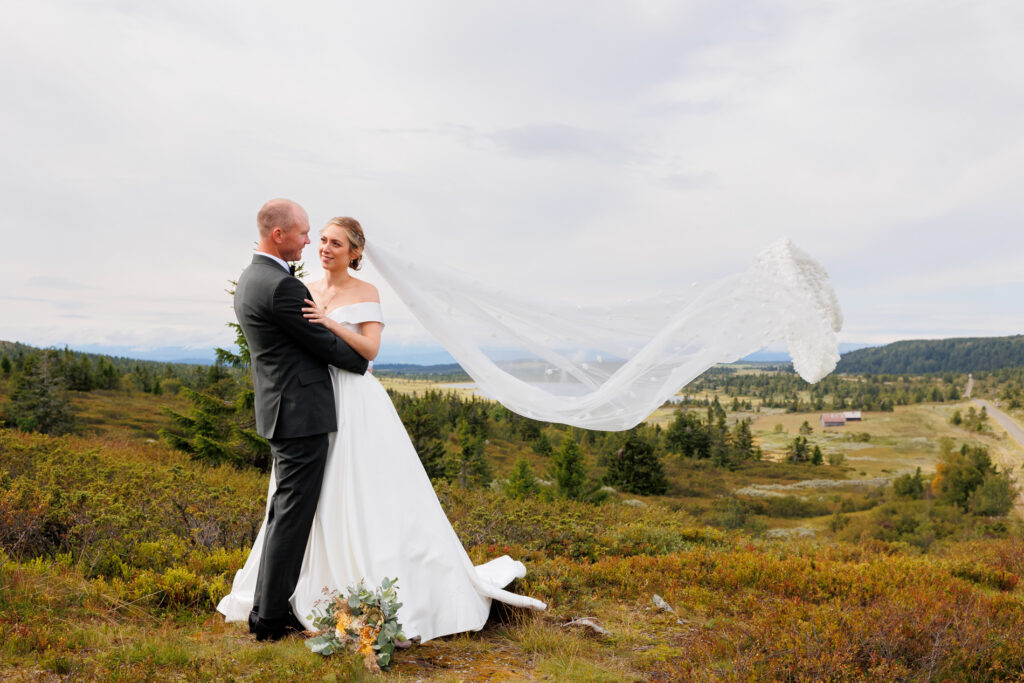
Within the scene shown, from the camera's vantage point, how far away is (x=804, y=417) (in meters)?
138

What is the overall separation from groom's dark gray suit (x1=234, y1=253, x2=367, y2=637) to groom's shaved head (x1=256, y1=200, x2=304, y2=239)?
0.21 m

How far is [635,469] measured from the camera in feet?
222

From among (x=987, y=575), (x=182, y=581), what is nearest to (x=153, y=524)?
(x=182, y=581)

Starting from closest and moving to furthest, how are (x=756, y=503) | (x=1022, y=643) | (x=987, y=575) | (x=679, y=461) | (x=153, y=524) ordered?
1. (x=1022, y=643)
2. (x=153, y=524)
3. (x=987, y=575)
4. (x=756, y=503)
5. (x=679, y=461)

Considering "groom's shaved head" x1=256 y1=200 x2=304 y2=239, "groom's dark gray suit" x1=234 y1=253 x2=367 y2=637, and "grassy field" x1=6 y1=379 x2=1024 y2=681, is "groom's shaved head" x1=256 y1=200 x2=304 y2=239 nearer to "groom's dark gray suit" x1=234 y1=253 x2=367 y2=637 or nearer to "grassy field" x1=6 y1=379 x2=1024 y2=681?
"groom's dark gray suit" x1=234 y1=253 x2=367 y2=637

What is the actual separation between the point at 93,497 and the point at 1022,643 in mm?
8737

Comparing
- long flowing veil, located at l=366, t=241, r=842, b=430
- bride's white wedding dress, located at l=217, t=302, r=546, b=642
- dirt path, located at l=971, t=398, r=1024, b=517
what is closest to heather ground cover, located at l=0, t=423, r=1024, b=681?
bride's white wedding dress, located at l=217, t=302, r=546, b=642

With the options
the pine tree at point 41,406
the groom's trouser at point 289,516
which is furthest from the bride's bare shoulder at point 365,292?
the pine tree at point 41,406

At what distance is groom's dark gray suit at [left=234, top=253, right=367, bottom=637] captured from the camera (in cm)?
410

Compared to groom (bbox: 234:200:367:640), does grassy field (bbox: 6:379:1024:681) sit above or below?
below

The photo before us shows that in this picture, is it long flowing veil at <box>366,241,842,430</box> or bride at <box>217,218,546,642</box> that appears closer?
bride at <box>217,218,546,642</box>

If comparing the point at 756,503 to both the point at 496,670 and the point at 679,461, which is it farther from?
the point at 496,670

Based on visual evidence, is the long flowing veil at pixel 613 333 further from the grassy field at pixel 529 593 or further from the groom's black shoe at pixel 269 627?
the groom's black shoe at pixel 269 627

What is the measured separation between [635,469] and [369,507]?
66.2 m
